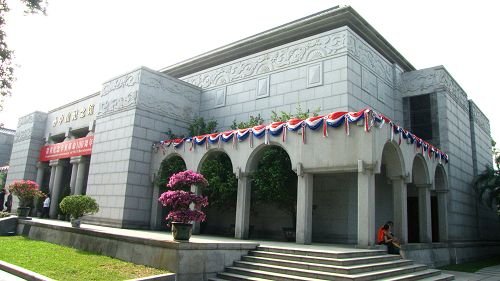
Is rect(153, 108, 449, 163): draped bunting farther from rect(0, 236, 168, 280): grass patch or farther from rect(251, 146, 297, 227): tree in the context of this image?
rect(0, 236, 168, 280): grass patch

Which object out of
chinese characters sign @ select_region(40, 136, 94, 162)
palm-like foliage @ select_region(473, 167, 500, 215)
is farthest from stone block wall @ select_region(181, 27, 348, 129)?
palm-like foliage @ select_region(473, 167, 500, 215)

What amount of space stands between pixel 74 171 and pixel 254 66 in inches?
490

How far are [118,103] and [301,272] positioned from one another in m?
13.7

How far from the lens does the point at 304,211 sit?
1236 cm

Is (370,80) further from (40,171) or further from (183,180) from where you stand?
(40,171)

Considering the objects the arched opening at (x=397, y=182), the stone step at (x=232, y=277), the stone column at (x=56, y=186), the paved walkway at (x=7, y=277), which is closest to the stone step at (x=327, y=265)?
the stone step at (x=232, y=277)

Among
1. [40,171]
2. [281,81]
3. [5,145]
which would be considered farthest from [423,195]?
[5,145]

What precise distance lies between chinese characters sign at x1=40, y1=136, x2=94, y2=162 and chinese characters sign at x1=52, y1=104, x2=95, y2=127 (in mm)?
1629

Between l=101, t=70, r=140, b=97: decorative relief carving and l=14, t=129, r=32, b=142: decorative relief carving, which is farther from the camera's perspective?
l=14, t=129, r=32, b=142: decorative relief carving

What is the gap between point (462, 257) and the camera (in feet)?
55.2

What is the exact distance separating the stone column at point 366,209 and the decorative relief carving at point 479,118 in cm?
1384

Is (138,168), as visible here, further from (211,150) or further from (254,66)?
(254,66)

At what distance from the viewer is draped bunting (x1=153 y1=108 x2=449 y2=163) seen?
1169cm

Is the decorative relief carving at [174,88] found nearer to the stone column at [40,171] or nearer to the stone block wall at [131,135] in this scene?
the stone block wall at [131,135]
